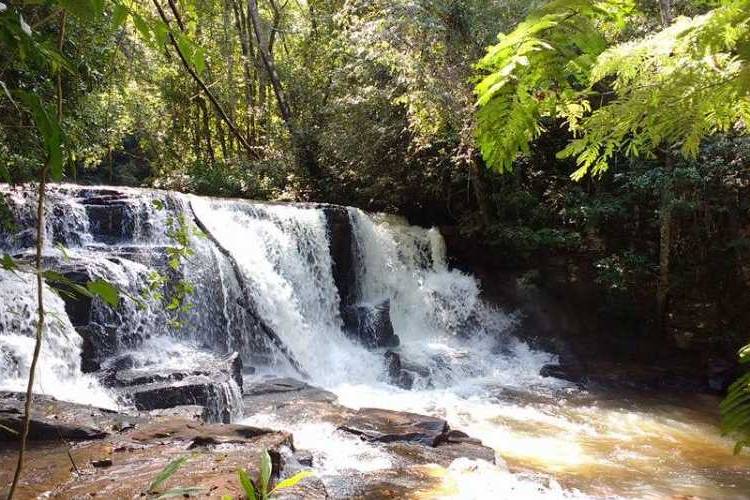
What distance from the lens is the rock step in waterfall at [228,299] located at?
Result: 7062 millimetres

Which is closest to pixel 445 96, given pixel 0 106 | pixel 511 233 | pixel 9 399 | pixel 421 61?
pixel 421 61

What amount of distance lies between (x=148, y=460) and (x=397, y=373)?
607cm

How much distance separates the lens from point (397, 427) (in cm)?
694

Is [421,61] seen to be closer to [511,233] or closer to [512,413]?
[511,233]

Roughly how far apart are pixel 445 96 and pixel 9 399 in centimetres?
852

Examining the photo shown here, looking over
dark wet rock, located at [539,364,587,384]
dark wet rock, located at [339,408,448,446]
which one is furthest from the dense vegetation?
dark wet rock, located at [339,408,448,446]

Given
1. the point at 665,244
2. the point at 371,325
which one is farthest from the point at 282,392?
the point at 665,244

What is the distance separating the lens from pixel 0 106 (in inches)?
212

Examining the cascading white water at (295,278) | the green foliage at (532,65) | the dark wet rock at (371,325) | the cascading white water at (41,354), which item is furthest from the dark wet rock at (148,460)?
the dark wet rock at (371,325)

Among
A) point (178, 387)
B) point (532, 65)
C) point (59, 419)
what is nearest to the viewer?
point (532, 65)

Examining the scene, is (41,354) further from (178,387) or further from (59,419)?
(59,419)

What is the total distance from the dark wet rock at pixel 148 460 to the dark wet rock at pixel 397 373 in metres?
4.53

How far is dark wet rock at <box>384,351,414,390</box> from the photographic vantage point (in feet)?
32.0

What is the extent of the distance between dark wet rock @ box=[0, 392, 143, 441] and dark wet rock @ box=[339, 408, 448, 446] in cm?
254
